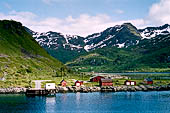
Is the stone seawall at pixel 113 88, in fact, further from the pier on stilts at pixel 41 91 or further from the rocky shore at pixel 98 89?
the pier on stilts at pixel 41 91

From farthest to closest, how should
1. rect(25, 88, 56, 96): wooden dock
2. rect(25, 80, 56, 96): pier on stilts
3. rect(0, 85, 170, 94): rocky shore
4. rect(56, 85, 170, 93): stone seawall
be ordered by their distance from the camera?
rect(56, 85, 170, 93): stone seawall < rect(0, 85, 170, 94): rocky shore < rect(25, 80, 56, 96): pier on stilts < rect(25, 88, 56, 96): wooden dock

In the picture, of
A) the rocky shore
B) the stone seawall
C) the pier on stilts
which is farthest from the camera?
the stone seawall

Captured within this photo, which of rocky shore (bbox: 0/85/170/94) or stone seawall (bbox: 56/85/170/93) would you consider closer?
rocky shore (bbox: 0/85/170/94)

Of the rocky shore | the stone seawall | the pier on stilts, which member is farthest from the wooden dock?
the stone seawall

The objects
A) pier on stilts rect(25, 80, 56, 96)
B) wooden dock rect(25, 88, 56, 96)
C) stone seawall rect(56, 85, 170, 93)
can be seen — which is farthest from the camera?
stone seawall rect(56, 85, 170, 93)

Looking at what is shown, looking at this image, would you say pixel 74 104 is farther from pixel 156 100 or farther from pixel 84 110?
pixel 156 100

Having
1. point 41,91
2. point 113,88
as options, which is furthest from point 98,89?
point 41,91

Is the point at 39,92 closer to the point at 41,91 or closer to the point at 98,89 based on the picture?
the point at 41,91

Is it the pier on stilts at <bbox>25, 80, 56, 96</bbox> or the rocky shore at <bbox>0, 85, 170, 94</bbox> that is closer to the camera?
the pier on stilts at <bbox>25, 80, 56, 96</bbox>

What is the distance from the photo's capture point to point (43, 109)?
360 ft

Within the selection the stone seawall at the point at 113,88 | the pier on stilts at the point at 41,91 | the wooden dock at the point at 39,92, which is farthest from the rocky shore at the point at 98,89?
the wooden dock at the point at 39,92

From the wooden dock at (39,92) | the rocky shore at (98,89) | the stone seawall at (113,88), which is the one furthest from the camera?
the stone seawall at (113,88)

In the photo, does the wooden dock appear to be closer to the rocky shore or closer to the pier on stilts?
the pier on stilts

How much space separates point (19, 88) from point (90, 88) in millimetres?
39041
